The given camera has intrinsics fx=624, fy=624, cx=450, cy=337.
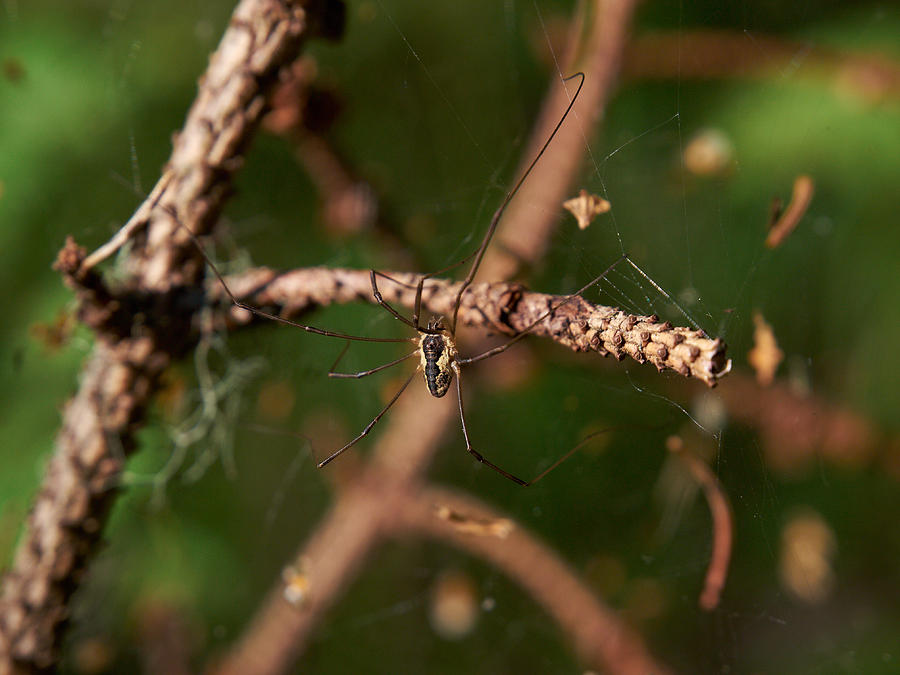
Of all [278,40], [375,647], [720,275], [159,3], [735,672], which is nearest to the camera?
[278,40]

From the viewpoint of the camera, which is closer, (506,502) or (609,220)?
(609,220)

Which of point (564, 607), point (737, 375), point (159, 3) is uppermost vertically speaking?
point (159, 3)

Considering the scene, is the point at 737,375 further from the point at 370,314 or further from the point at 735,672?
the point at 370,314

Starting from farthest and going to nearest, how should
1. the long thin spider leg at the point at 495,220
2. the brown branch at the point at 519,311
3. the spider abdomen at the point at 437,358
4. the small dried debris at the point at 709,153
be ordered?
1. the small dried debris at the point at 709,153
2. the spider abdomen at the point at 437,358
3. the long thin spider leg at the point at 495,220
4. the brown branch at the point at 519,311

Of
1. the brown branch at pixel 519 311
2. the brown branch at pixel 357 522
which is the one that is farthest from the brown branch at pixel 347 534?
the brown branch at pixel 519 311

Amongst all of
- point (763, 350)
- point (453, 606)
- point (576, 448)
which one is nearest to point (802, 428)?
point (763, 350)

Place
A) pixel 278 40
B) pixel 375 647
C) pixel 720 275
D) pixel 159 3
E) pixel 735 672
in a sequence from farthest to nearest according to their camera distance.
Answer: pixel 375 647, pixel 159 3, pixel 735 672, pixel 720 275, pixel 278 40

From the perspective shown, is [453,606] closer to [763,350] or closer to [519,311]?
[763,350]

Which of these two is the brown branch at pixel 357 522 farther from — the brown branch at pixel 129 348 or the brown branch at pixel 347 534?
the brown branch at pixel 129 348

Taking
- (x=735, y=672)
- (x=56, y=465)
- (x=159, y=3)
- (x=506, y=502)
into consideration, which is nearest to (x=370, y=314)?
(x=506, y=502)
